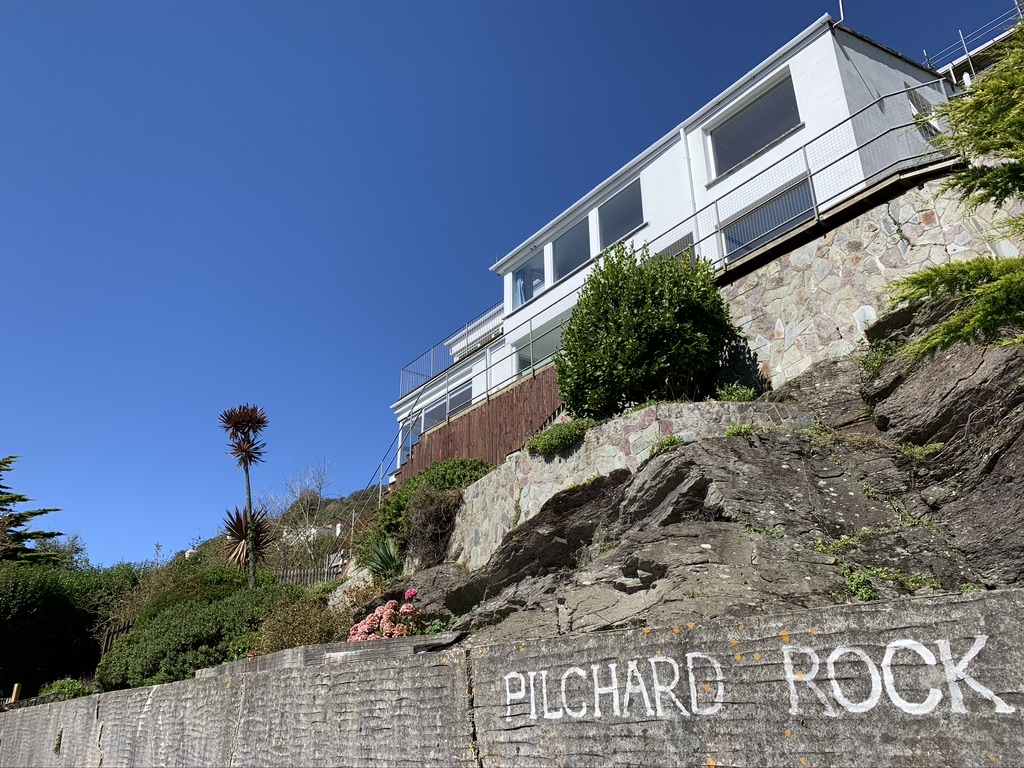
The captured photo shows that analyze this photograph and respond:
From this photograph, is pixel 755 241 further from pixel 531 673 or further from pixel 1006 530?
pixel 531 673

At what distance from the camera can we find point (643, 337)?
37.8ft

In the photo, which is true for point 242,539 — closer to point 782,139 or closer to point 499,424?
point 499,424

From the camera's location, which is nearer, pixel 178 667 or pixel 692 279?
pixel 692 279

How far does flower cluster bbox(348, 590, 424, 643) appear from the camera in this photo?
973cm

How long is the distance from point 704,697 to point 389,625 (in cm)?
869

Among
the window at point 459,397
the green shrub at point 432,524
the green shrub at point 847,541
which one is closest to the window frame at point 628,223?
the window at point 459,397

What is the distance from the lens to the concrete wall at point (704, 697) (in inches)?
59.1

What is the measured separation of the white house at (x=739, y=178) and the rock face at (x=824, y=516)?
461cm

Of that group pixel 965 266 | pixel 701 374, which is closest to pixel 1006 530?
pixel 965 266

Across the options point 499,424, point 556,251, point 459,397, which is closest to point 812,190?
point 499,424

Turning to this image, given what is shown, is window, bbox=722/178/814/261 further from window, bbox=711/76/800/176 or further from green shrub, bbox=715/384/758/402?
green shrub, bbox=715/384/758/402

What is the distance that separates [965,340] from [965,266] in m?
0.55

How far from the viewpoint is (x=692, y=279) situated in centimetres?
1215

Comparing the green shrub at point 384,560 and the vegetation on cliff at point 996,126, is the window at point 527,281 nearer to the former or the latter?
the green shrub at point 384,560
